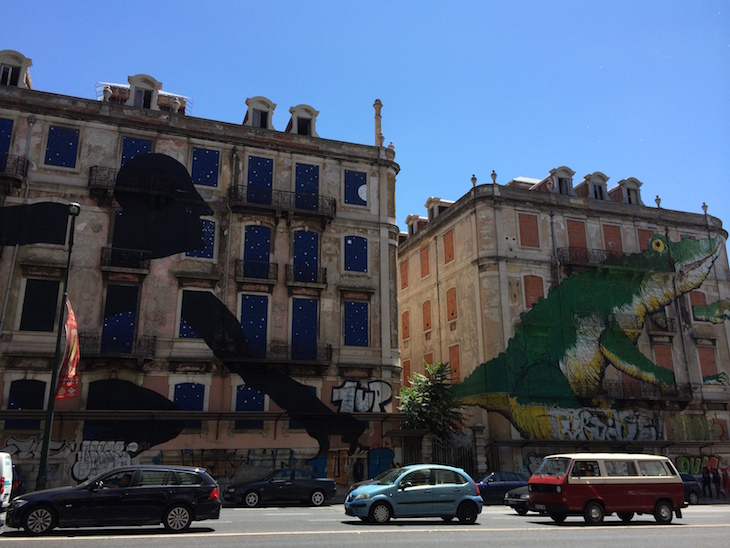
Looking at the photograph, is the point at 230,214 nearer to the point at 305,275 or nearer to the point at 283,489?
the point at 305,275

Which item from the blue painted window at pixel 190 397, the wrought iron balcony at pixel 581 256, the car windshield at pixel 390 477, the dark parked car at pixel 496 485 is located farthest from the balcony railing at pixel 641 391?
the car windshield at pixel 390 477

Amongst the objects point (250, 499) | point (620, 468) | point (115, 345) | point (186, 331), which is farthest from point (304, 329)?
point (620, 468)

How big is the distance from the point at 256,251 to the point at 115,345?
722cm

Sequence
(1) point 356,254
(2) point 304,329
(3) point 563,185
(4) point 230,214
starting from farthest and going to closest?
(3) point 563,185
(1) point 356,254
(4) point 230,214
(2) point 304,329

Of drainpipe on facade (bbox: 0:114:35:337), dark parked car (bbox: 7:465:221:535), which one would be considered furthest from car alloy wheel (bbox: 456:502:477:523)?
drainpipe on facade (bbox: 0:114:35:337)

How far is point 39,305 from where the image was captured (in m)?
25.1

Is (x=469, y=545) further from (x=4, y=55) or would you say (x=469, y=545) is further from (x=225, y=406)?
(x=4, y=55)

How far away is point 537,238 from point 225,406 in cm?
1936

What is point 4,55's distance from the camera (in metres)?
27.7

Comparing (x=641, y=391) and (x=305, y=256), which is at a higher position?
(x=305, y=256)

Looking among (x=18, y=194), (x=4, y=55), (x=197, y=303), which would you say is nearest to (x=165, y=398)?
(x=197, y=303)

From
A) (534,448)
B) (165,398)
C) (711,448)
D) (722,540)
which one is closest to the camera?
(722,540)

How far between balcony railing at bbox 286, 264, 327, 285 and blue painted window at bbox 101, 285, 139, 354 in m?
6.56

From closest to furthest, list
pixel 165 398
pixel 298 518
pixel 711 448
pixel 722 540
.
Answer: pixel 722 540
pixel 298 518
pixel 165 398
pixel 711 448
